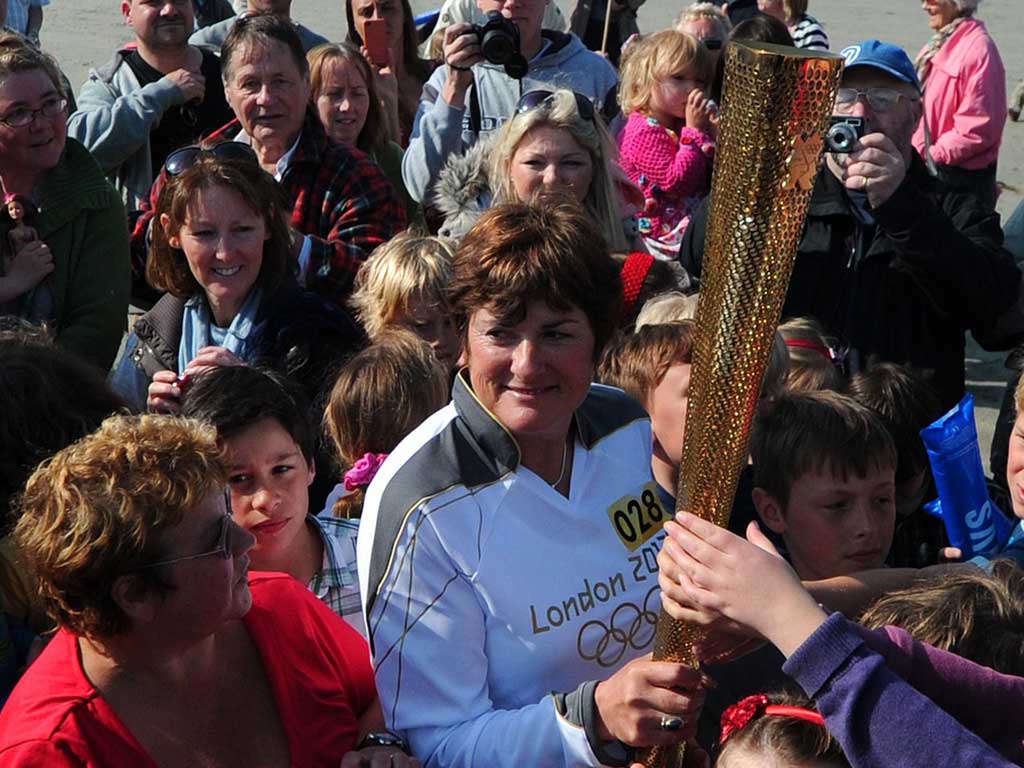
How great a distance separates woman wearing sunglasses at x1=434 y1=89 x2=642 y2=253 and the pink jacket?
127 inches

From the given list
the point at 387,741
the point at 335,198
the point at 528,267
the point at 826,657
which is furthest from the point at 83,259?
the point at 826,657

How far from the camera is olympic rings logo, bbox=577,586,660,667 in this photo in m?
2.37

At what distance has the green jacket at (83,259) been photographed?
4.54m

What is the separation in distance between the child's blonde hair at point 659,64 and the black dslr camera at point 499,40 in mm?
683

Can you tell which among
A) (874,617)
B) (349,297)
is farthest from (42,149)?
(874,617)

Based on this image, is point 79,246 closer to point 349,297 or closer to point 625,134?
point 349,297

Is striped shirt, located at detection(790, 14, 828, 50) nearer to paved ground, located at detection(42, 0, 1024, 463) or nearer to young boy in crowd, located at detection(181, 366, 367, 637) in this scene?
paved ground, located at detection(42, 0, 1024, 463)

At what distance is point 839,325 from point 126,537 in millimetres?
2622

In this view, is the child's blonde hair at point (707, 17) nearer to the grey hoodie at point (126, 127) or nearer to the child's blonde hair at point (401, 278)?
the grey hoodie at point (126, 127)

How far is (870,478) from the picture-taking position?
126 inches

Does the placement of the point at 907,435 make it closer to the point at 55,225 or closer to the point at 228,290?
the point at 228,290

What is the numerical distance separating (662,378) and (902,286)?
1.12 meters

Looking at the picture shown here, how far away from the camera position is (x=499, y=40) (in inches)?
206

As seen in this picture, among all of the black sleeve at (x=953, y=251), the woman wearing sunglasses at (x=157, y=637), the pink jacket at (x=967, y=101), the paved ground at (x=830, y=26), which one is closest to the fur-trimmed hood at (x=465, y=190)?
the black sleeve at (x=953, y=251)
